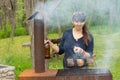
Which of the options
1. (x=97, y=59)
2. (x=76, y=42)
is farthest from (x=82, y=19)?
(x=97, y=59)

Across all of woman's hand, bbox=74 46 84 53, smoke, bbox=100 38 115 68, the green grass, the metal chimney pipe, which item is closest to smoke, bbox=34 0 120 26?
the metal chimney pipe

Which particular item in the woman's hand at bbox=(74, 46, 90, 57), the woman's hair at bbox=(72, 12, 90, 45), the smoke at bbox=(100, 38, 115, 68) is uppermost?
the woman's hair at bbox=(72, 12, 90, 45)

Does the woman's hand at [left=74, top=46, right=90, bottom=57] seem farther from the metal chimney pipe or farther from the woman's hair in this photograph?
the metal chimney pipe

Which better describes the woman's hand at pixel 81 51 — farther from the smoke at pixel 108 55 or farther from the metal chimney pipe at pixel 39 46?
the smoke at pixel 108 55

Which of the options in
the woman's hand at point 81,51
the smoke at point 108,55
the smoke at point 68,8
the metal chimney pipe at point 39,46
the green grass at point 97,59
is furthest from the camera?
the smoke at point 108,55

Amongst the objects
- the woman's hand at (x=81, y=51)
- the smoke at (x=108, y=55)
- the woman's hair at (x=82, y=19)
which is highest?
the woman's hair at (x=82, y=19)

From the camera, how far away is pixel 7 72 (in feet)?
17.8

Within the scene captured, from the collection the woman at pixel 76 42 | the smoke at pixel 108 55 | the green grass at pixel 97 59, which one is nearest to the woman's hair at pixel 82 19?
the woman at pixel 76 42

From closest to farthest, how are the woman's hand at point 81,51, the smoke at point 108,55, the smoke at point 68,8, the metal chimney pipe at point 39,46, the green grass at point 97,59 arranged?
the metal chimney pipe at point 39,46
the woman's hand at point 81,51
the smoke at point 68,8
the green grass at point 97,59
the smoke at point 108,55

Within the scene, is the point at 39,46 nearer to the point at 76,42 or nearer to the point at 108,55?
the point at 76,42

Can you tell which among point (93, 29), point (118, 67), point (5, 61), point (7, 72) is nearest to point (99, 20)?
point (93, 29)

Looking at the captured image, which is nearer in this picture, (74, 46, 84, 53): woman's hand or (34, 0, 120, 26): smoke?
(74, 46, 84, 53): woman's hand

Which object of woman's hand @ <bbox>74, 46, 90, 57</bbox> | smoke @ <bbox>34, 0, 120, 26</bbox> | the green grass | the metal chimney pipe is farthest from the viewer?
the green grass

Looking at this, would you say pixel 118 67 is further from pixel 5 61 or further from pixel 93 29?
pixel 93 29
